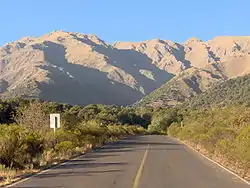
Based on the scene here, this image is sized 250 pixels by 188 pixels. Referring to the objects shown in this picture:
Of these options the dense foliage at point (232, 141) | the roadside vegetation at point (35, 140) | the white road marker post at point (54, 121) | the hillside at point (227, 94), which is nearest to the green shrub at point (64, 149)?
the roadside vegetation at point (35, 140)

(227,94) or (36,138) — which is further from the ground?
(227,94)

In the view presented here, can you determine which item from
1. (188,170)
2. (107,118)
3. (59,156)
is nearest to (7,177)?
(188,170)

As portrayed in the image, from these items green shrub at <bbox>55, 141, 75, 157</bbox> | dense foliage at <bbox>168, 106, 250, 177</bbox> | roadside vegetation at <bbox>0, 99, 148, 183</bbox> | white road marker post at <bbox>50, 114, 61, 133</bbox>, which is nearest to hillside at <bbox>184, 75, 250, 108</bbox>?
roadside vegetation at <bbox>0, 99, 148, 183</bbox>

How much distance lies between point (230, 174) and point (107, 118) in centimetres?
9621

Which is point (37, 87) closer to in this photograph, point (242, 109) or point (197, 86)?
point (197, 86)

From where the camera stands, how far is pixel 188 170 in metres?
24.0

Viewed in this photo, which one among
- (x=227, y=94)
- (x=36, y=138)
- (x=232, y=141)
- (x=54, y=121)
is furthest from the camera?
(x=227, y=94)

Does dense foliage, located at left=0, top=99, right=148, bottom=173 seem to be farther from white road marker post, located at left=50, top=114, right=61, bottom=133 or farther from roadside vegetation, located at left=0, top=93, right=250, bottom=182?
white road marker post, located at left=50, top=114, right=61, bottom=133

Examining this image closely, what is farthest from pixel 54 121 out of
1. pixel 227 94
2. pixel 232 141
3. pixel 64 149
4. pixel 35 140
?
pixel 227 94

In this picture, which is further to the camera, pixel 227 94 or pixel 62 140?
pixel 227 94

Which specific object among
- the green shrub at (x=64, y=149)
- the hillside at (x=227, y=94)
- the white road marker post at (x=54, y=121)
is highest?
the hillside at (x=227, y=94)

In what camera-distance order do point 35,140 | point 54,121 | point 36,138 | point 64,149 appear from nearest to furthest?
point 35,140 → point 36,138 → point 64,149 → point 54,121

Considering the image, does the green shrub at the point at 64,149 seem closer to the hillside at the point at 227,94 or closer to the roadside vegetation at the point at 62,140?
the roadside vegetation at the point at 62,140

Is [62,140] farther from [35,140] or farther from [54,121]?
[35,140]
